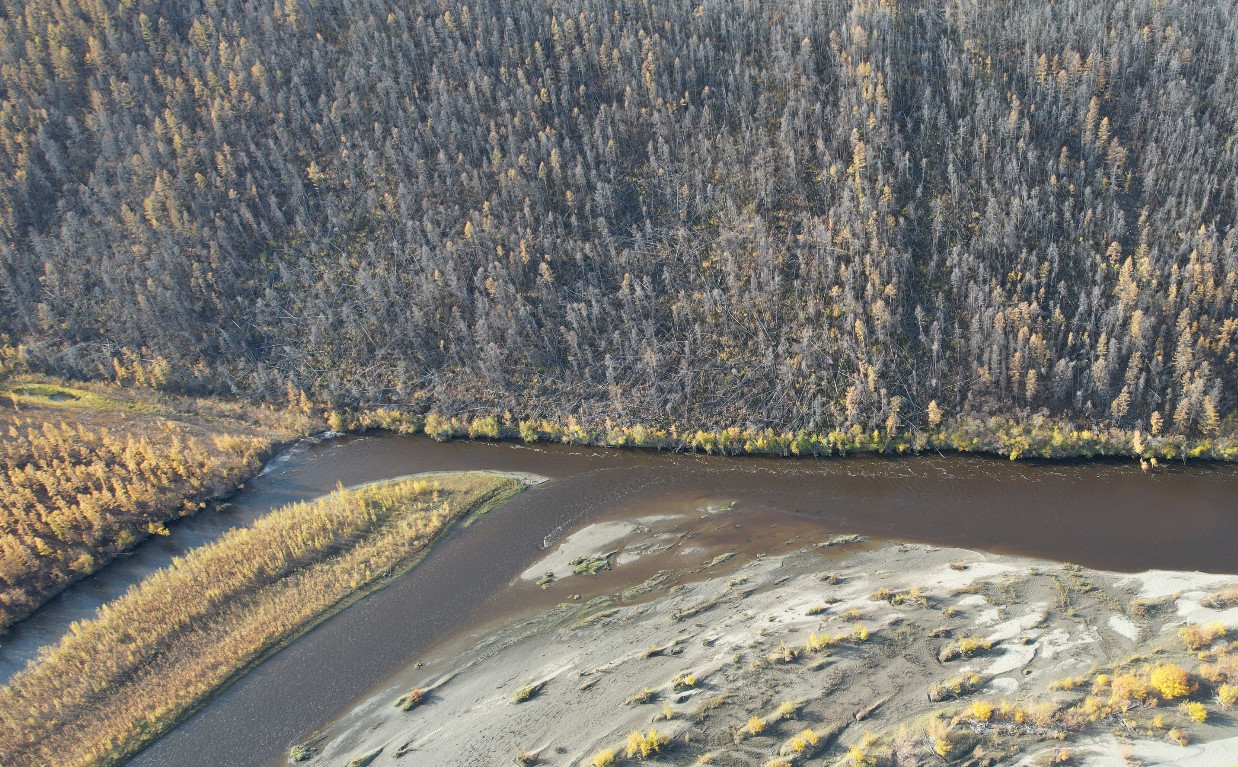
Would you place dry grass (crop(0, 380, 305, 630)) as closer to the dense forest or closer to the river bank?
the dense forest

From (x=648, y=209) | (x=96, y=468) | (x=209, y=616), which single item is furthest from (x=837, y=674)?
(x=96, y=468)

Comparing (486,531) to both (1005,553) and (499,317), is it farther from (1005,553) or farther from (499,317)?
(1005,553)

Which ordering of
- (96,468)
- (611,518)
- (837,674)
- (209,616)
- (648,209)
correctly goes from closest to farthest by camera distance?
(837,674) < (209,616) < (611,518) < (96,468) < (648,209)

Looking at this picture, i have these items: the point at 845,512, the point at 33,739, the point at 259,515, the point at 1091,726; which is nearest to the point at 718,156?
the point at 845,512

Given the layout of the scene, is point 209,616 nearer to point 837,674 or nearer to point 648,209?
→ point 837,674

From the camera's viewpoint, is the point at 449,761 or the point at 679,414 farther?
the point at 679,414

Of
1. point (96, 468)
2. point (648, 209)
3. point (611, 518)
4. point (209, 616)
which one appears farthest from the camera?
point (648, 209)
